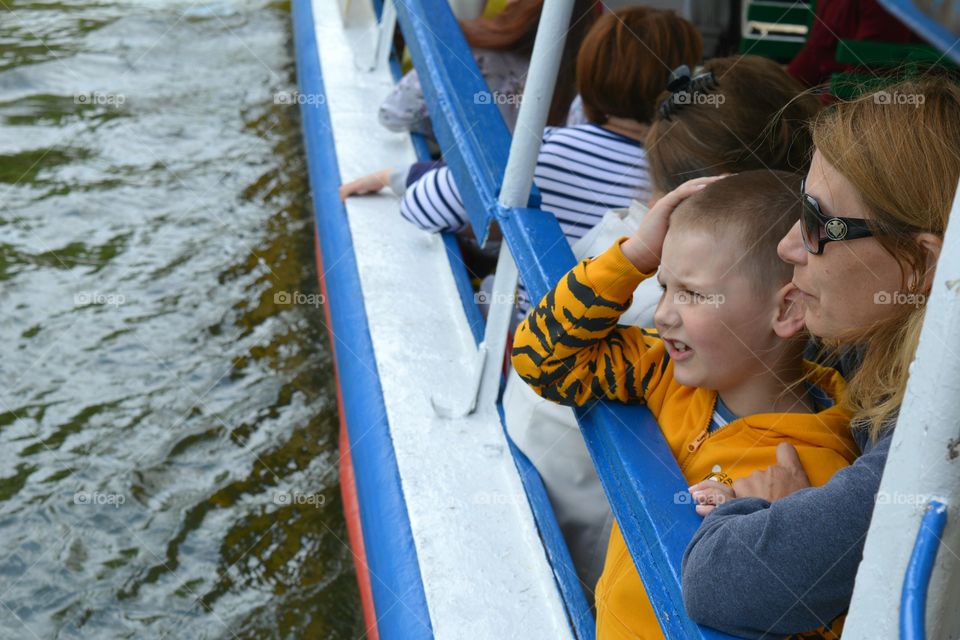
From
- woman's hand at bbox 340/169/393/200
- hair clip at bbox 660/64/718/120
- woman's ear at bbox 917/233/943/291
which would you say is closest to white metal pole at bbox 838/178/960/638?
woman's ear at bbox 917/233/943/291

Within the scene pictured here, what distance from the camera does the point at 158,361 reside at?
341 cm

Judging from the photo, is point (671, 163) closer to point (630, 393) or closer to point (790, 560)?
point (630, 393)

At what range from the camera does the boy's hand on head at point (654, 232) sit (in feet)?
5.53

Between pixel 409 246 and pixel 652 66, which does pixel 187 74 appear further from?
pixel 652 66

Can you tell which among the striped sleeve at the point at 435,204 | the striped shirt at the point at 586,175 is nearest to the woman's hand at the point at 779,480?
the striped shirt at the point at 586,175

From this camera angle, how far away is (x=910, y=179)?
1.22m

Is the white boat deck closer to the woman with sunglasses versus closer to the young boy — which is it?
the young boy

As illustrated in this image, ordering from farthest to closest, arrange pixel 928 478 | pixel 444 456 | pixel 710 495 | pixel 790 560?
pixel 444 456
pixel 710 495
pixel 790 560
pixel 928 478

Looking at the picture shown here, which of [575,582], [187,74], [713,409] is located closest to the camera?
[713,409]

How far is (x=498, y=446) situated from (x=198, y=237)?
2172 millimetres

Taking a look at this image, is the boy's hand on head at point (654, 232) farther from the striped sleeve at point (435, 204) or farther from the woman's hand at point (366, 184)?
the woman's hand at point (366, 184)

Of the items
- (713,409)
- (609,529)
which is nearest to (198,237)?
(609,529)

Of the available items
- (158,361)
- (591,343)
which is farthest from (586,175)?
(158,361)

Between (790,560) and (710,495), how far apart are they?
0.25m
